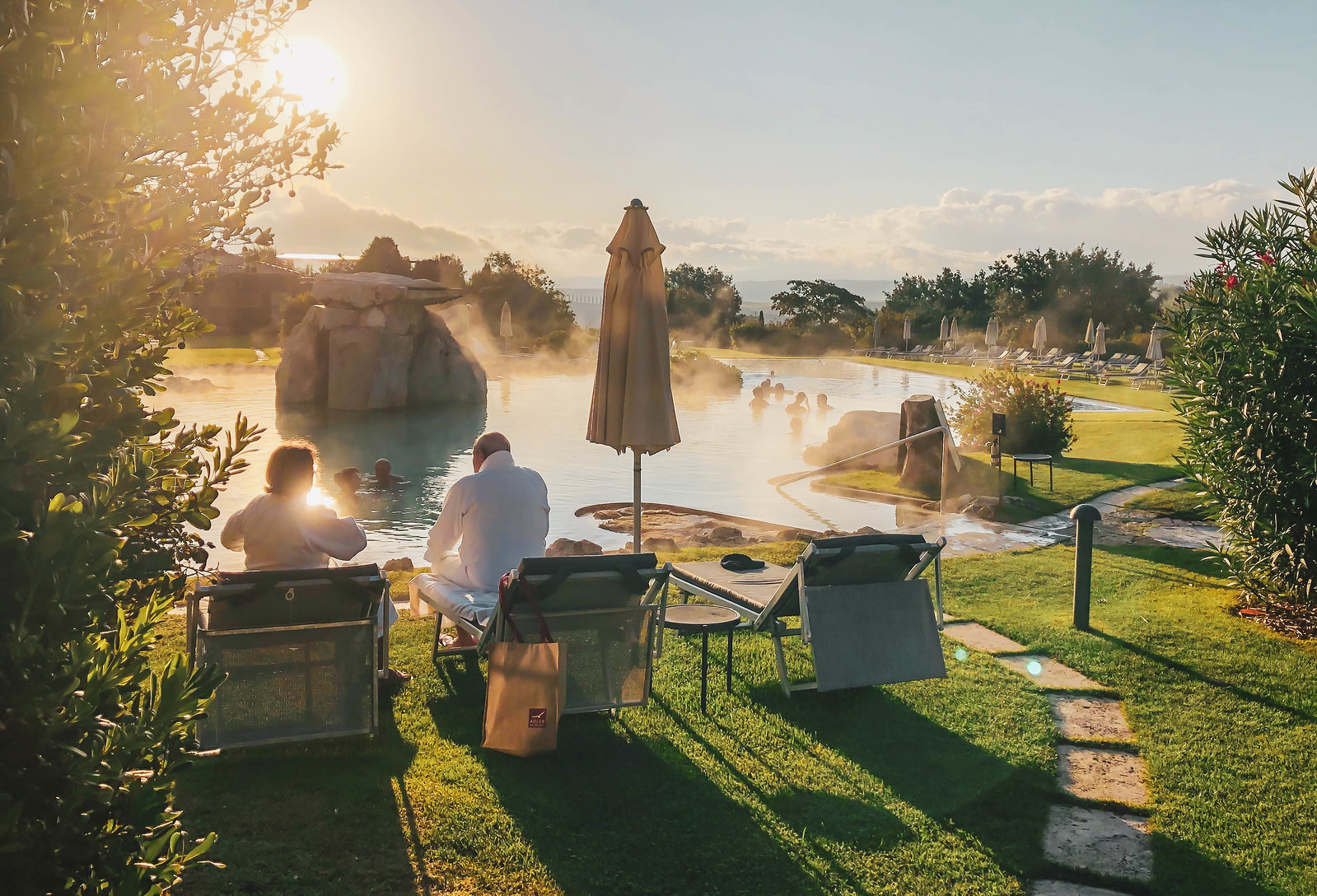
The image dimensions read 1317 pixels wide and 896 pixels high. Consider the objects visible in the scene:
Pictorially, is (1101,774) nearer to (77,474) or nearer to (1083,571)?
(1083,571)

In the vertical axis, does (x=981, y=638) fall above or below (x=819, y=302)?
below

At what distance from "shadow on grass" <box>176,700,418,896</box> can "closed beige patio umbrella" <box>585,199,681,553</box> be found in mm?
2571

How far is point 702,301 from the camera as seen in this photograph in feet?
180

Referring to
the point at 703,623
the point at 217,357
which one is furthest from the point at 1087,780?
the point at 217,357

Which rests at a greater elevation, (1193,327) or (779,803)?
(1193,327)

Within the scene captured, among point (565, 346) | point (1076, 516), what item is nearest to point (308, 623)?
point (1076, 516)

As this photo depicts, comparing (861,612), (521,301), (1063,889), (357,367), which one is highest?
(521,301)

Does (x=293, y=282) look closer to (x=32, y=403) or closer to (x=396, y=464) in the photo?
(x=396, y=464)

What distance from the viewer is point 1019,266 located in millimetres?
48156

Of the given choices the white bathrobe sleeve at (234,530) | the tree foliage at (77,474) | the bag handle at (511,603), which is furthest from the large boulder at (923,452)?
the tree foliage at (77,474)

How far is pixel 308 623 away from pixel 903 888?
101 inches

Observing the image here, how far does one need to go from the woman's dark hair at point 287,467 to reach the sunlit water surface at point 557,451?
2.29m

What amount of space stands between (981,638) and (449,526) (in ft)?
11.1

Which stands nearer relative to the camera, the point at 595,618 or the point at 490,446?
the point at 595,618
